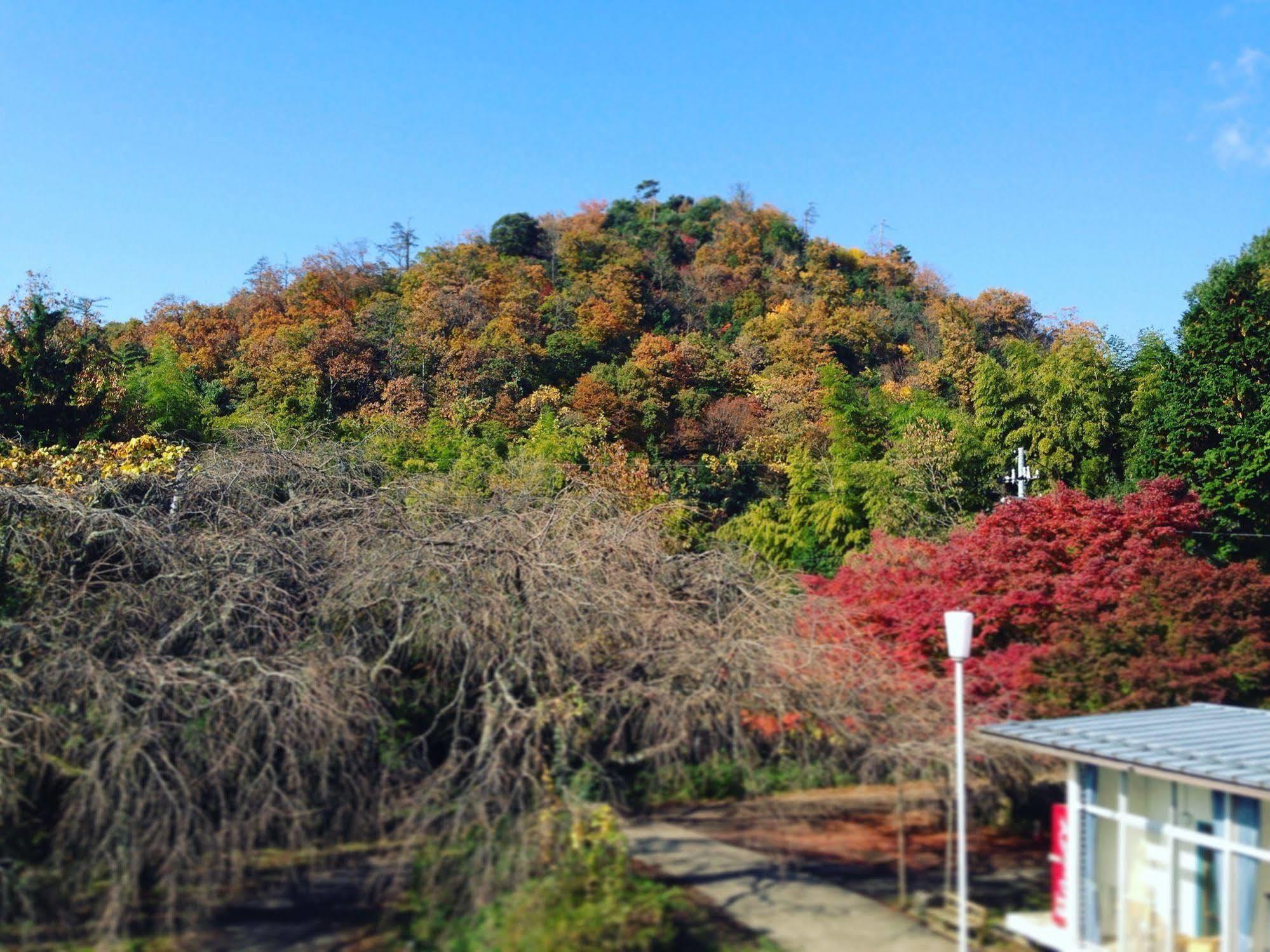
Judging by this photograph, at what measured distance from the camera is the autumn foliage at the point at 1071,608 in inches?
395

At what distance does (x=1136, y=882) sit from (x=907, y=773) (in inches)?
74.4

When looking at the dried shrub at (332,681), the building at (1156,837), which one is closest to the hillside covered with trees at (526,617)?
the dried shrub at (332,681)

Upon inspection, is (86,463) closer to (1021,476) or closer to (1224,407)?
(1021,476)

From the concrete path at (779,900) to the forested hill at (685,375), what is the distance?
32.6 ft

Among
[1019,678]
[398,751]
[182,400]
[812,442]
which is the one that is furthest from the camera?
[812,442]

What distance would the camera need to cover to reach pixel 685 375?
112 ft

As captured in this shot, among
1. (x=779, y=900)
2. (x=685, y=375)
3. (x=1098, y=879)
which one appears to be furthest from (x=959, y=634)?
(x=685, y=375)

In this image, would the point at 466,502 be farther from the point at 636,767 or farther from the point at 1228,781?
the point at 1228,781

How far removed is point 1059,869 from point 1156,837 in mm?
810

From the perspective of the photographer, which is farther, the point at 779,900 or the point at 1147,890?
the point at 779,900

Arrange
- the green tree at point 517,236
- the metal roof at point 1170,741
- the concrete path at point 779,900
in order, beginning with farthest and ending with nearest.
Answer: the green tree at point 517,236 < the concrete path at point 779,900 < the metal roof at point 1170,741

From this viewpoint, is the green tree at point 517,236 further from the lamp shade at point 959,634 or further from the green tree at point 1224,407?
the lamp shade at point 959,634

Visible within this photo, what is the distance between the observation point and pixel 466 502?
45.1ft

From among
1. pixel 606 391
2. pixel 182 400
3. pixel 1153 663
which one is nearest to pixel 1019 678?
pixel 1153 663
